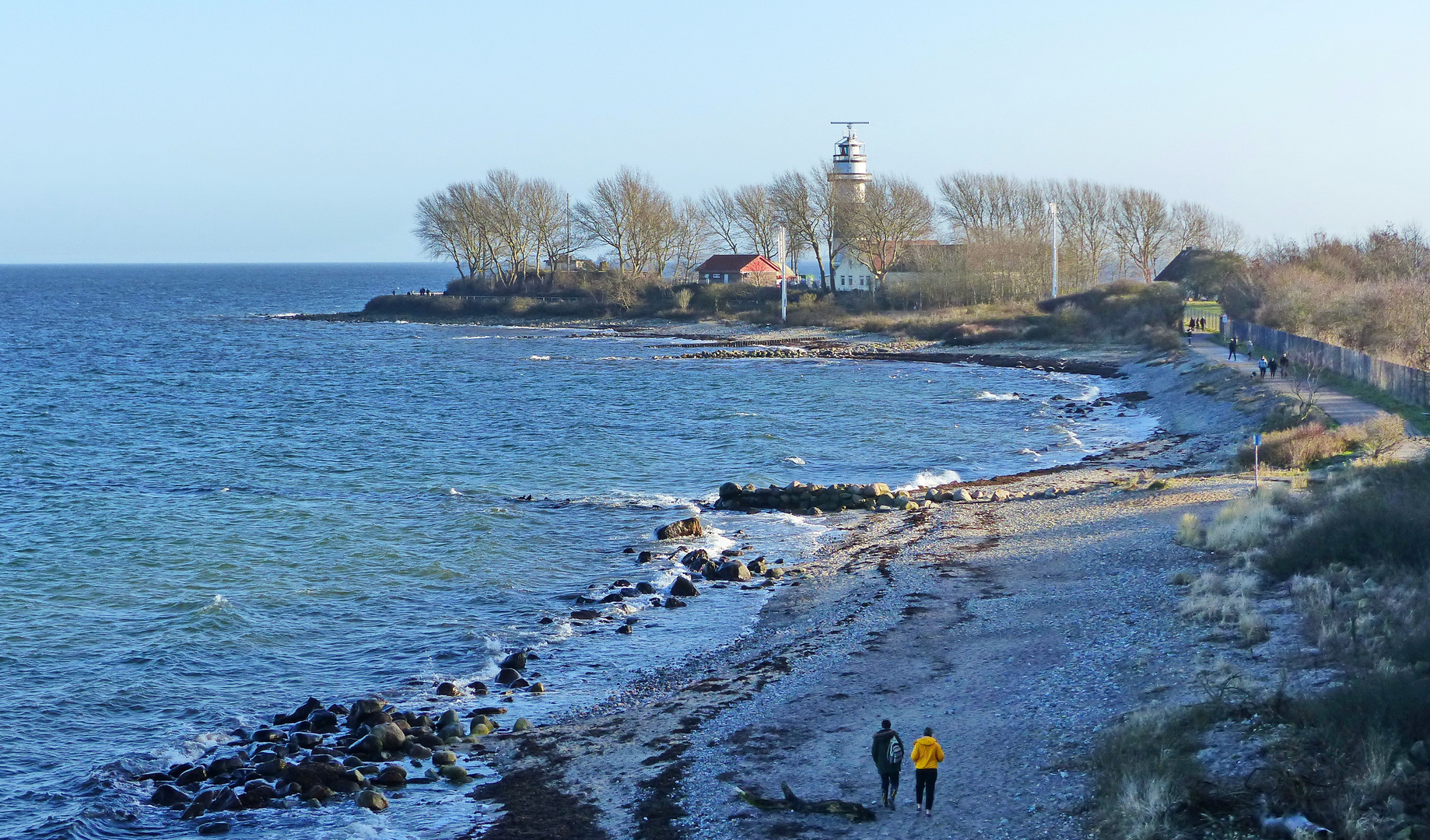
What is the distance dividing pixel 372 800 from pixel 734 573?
34.8 feet

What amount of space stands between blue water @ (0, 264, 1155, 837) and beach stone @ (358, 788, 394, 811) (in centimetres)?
12

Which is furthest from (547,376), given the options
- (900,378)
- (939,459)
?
(939,459)

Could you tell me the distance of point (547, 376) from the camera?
6656 centimetres

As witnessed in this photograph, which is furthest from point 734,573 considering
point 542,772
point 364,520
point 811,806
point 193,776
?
point 193,776

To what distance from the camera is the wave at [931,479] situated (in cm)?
3228

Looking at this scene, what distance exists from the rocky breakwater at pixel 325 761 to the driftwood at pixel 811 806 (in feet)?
12.1

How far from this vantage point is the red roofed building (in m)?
115

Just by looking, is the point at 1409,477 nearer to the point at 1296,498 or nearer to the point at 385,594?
the point at 1296,498

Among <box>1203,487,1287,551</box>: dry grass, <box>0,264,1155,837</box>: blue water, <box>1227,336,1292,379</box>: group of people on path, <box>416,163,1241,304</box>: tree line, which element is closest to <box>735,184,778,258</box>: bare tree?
<box>416,163,1241,304</box>: tree line

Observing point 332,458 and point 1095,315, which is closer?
point 332,458

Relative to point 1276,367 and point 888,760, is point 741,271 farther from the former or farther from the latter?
point 888,760

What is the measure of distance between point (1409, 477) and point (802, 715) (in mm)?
11752

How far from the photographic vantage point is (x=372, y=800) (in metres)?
13.2

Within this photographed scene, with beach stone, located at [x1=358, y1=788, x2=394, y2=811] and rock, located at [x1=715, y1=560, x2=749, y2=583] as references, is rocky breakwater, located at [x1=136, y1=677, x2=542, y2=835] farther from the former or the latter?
rock, located at [x1=715, y1=560, x2=749, y2=583]
